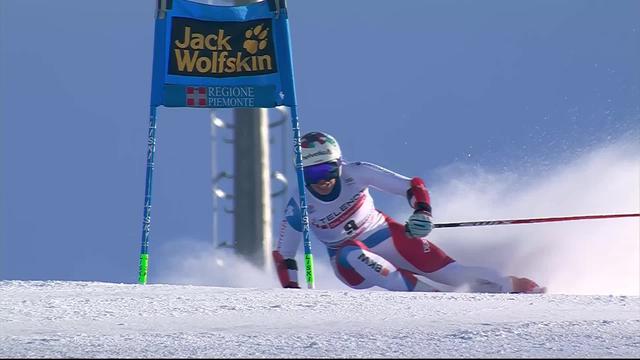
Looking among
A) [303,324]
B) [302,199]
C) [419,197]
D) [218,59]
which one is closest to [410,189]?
[419,197]

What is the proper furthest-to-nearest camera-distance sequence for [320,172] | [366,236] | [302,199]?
[366,236] → [320,172] → [302,199]

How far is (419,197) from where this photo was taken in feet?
25.2

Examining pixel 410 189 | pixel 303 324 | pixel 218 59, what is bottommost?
pixel 303 324

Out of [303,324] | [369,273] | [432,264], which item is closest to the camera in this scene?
[303,324]

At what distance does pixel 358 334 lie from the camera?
170 inches

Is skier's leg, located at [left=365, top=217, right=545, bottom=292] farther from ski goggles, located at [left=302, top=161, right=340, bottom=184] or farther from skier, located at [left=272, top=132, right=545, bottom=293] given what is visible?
ski goggles, located at [left=302, top=161, right=340, bottom=184]

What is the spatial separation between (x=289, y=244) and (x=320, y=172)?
59cm

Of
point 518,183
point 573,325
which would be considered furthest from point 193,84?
point 518,183

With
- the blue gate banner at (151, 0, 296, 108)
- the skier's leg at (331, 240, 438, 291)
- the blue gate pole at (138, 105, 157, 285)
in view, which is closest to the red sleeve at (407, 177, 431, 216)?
the skier's leg at (331, 240, 438, 291)

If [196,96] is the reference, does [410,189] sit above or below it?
below

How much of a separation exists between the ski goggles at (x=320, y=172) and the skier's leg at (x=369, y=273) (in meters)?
0.52

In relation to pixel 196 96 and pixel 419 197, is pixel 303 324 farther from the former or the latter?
pixel 419 197

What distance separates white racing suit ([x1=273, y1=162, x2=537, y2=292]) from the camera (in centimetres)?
788

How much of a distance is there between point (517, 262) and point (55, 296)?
3.78 metres
